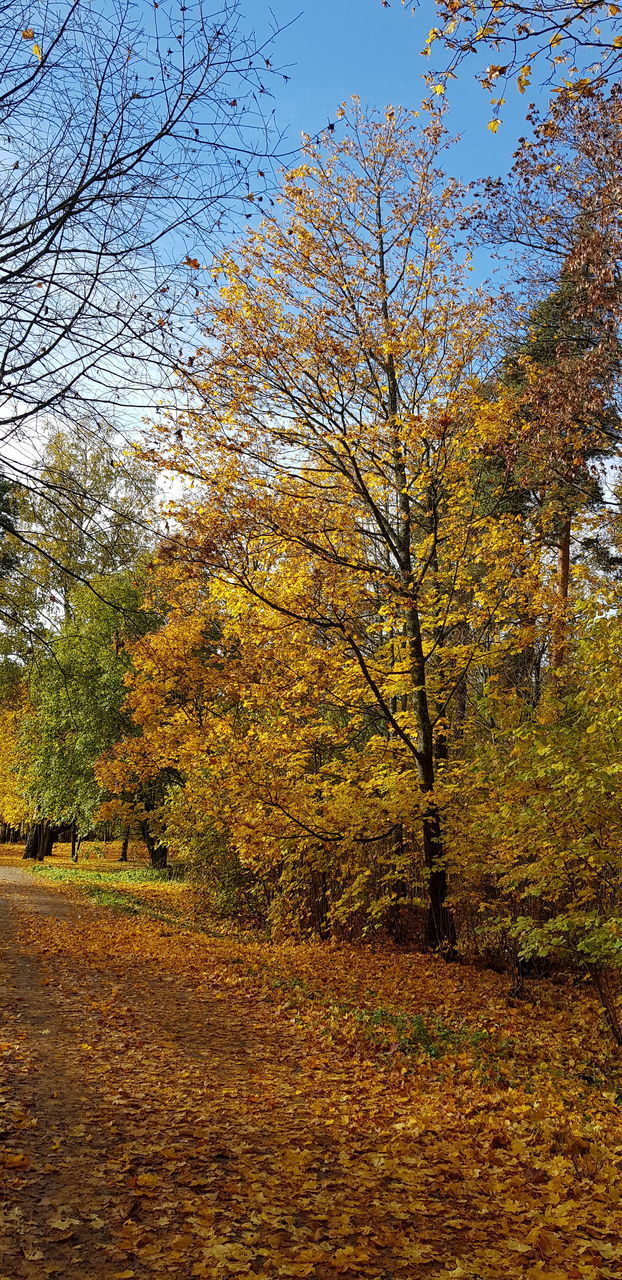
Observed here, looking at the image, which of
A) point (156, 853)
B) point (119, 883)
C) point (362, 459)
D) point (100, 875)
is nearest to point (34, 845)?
point (156, 853)

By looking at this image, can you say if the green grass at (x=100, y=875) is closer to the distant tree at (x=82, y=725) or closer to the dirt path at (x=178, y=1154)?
the distant tree at (x=82, y=725)

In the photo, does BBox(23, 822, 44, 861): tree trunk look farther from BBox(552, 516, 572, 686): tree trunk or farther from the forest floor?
the forest floor

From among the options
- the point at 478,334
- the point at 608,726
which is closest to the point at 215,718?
the point at 478,334

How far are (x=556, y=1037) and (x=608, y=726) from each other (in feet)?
12.1

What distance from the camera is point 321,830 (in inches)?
432

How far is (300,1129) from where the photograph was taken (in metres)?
4.88

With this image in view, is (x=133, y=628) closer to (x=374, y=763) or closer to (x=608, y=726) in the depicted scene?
(x=608, y=726)

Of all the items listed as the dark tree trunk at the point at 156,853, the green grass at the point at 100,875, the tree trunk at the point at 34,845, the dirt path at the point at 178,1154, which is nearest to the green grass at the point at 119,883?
the green grass at the point at 100,875

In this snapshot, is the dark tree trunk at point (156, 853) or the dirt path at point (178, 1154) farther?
the dark tree trunk at point (156, 853)

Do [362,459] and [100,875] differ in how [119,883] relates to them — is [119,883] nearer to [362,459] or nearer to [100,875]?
[100,875]

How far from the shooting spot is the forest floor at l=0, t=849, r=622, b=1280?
347 cm

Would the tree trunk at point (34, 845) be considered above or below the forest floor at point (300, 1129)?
below

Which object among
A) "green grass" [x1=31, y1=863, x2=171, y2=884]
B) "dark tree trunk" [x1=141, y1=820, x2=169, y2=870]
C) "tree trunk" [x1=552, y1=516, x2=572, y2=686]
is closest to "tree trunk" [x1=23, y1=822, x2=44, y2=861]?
"green grass" [x1=31, y1=863, x2=171, y2=884]

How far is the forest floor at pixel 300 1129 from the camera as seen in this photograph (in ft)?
11.4
